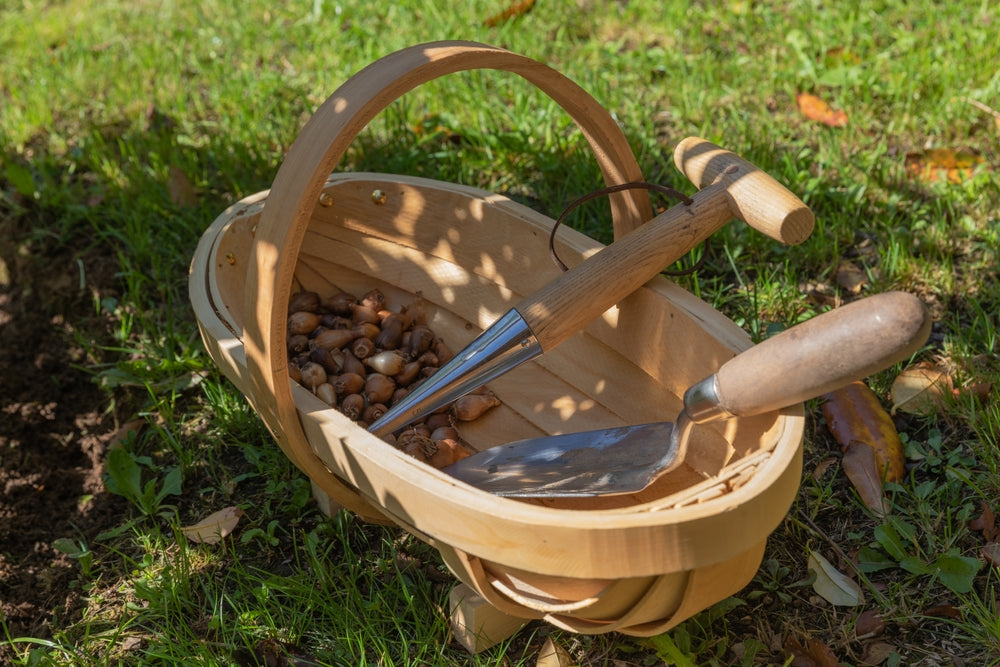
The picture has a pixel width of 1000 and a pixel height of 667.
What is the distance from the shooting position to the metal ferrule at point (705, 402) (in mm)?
1177

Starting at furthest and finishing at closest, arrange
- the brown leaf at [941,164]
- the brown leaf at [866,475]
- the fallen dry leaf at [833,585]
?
1. the brown leaf at [941,164]
2. the brown leaf at [866,475]
3. the fallen dry leaf at [833,585]

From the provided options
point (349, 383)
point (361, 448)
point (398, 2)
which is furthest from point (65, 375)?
point (398, 2)

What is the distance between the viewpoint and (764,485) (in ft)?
→ 3.53

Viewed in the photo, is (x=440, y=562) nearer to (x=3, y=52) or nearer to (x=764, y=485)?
(x=764, y=485)

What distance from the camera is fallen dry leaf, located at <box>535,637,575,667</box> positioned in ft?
4.51

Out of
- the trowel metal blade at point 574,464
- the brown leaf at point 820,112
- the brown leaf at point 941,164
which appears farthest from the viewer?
the brown leaf at point 820,112

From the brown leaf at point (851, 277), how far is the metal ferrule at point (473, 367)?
0.87 meters

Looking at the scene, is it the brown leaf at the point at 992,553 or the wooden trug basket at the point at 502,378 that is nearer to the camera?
the wooden trug basket at the point at 502,378

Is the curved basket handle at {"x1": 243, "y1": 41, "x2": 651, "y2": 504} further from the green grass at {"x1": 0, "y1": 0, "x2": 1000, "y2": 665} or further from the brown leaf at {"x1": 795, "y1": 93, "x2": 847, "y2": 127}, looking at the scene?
the brown leaf at {"x1": 795, "y1": 93, "x2": 847, "y2": 127}

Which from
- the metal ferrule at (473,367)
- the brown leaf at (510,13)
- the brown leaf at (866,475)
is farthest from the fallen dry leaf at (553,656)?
the brown leaf at (510,13)

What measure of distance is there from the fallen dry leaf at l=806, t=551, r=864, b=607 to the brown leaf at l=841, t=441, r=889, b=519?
0.13 metres

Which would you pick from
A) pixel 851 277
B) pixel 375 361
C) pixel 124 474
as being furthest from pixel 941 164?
pixel 124 474

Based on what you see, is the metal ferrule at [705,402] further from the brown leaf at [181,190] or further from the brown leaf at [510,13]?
the brown leaf at [510,13]

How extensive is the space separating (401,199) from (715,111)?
1.04m
